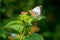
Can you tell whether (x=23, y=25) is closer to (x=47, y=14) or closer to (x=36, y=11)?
(x=36, y=11)

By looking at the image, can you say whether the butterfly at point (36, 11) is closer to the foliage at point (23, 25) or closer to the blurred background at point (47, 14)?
the foliage at point (23, 25)

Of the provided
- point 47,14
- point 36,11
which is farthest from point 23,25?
point 47,14

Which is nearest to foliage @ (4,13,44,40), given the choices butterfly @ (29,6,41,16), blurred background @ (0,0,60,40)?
butterfly @ (29,6,41,16)

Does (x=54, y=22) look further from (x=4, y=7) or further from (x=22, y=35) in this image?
(x=22, y=35)

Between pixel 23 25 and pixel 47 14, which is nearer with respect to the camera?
pixel 23 25

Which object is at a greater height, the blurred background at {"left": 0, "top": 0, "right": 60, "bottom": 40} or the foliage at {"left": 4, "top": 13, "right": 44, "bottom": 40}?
the blurred background at {"left": 0, "top": 0, "right": 60, "bottom": 40}

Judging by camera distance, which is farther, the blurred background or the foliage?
the blurred background

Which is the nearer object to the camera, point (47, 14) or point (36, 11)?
point (36, 11)

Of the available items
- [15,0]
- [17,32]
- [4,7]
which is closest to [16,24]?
[17,32]

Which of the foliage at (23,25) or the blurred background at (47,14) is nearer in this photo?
the foliage at (23,25)

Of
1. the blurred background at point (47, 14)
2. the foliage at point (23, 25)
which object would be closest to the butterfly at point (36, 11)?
the foliage at point (23, 25)

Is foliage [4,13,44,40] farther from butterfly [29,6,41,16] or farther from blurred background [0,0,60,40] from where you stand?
blurred background [0,0,60,40]

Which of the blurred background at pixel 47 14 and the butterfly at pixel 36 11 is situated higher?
the blurred background at pixel 47 14

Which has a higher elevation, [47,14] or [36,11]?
[47,14]
